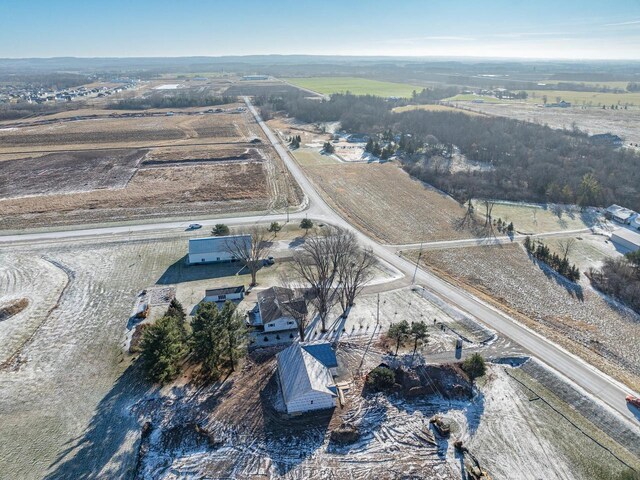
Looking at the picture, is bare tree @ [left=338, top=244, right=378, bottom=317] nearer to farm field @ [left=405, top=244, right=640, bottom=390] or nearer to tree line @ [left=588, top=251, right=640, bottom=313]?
farm field @ [left=405, top=244, right=640, bottom=390]

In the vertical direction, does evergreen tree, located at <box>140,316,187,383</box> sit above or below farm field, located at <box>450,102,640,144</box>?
below

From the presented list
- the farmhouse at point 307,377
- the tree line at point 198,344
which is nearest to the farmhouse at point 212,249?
the tree line at point 198,344

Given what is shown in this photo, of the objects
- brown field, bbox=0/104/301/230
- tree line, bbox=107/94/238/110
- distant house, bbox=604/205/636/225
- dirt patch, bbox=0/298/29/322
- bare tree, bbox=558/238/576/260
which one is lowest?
bare tree, bbox=558/238/576/260

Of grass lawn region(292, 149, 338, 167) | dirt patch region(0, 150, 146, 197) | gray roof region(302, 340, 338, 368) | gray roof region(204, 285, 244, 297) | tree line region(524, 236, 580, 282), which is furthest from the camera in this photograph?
grass lawn region(292, 149, 338, 167)

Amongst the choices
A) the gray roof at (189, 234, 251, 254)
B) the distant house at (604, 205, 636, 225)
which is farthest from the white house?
the distant house at (604, 205, 636, 225)

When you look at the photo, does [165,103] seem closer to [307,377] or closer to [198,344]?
[198,344]

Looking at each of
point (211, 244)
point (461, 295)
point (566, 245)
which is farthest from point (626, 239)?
point (211, 244)
